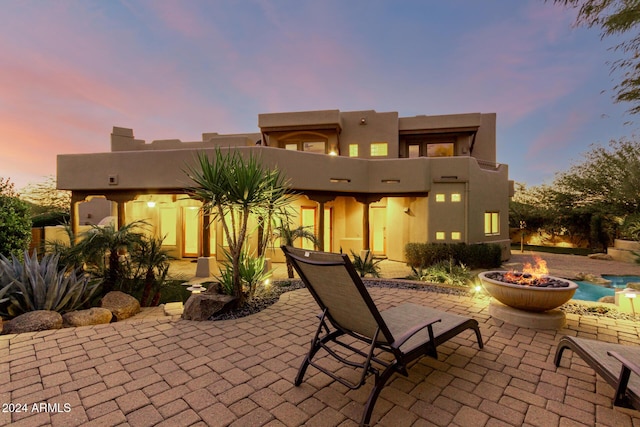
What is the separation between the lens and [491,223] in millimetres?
13578

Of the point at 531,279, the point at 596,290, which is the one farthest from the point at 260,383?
the point at 596,290

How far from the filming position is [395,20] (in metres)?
16.8

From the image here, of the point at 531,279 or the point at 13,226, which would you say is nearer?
the point at 531,279

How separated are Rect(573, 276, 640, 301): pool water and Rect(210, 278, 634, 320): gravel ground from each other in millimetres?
4020

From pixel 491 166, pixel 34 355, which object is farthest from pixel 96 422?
pixel 491 166

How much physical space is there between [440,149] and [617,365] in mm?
15370

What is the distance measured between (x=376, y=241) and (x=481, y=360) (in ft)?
38.0

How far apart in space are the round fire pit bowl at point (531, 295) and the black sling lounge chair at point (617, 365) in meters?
1.06

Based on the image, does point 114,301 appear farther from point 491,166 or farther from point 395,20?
point 395,20

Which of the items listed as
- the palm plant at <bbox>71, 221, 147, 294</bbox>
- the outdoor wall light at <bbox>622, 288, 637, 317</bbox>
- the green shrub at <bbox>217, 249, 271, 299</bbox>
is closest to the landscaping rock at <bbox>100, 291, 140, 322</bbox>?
the palm plant at <bbox>71, 221, 147, 294</bbox>

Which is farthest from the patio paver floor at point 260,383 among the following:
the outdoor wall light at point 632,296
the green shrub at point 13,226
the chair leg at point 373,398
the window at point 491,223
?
the window at point 491,223

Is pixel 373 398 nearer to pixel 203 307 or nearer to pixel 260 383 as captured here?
pixel 260 383

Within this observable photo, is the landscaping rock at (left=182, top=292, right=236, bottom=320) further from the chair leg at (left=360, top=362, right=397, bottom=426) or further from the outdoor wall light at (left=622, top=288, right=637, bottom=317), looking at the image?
the outdoor wall light at (left=622, top=288, right=637, bottom=317)

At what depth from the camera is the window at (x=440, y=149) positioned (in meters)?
15.8
